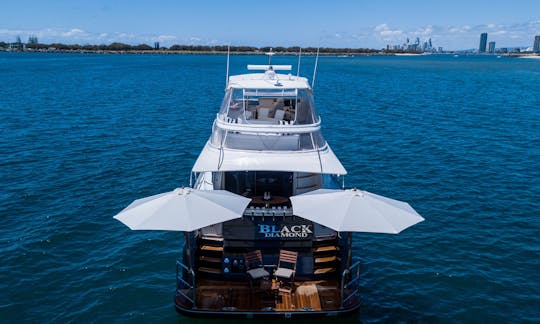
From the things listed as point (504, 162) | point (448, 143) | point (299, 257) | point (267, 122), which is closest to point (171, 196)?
point (299, 257)

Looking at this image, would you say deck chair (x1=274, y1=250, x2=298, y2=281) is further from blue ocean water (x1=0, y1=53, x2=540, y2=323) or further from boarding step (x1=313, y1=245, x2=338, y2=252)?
blue ocean water (x1=0, y1=53, x2=540, y2=323)

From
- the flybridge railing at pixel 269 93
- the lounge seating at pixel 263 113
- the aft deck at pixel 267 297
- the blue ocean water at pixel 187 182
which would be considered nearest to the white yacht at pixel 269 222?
the aft deck at pixel 267 297

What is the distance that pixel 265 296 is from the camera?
14.7 metres

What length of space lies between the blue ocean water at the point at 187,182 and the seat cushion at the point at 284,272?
3.08 m

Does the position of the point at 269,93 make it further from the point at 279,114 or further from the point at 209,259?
the point at 209,259

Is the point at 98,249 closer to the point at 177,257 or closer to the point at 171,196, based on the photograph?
the point at 177,257

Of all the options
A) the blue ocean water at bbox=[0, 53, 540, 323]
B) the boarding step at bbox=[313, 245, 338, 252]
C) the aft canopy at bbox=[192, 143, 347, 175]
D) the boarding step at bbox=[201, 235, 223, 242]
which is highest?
the aft canopy at bbox=[192, 143, 347, 175]

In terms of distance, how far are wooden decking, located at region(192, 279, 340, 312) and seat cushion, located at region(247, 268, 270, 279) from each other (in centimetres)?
31

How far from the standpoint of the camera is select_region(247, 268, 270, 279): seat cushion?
14.7 metres

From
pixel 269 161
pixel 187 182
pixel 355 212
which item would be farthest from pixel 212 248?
pixel 187 182

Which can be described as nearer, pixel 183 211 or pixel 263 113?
pixel 183 211

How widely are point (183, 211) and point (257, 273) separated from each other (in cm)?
359

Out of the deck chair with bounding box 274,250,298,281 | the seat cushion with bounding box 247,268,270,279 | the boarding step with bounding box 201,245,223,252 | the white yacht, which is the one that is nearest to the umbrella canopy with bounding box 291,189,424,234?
the white yacht

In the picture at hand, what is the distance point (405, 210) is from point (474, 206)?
551 inches
